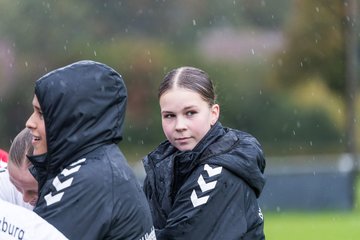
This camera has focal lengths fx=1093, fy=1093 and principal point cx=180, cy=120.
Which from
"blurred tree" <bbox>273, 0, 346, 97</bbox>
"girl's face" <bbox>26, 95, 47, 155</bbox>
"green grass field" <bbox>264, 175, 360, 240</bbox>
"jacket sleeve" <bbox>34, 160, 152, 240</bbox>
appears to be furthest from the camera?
"blurred tree" <bbox>273, 0, 346, 97</bbox>

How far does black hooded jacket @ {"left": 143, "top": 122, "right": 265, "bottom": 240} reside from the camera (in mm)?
5160

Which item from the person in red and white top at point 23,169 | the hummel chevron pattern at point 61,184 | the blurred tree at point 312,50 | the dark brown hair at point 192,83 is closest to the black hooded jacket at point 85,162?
the hummel chevron pattern at point 61,184

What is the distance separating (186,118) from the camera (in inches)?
212

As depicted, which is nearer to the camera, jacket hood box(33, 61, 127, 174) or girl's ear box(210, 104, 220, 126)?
jacket hood box(33, 61, 127, 174)

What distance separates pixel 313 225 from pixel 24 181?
15643 millimetres

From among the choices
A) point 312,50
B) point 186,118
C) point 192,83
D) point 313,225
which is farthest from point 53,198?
point 312,50

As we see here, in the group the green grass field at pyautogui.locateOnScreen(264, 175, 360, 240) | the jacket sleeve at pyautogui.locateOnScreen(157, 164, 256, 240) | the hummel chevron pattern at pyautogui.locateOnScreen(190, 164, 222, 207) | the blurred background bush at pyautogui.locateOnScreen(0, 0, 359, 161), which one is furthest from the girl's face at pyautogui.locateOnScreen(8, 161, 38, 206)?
the blurred background bush at pyautogui.locateOnScreen(0, 0, 359, 161)

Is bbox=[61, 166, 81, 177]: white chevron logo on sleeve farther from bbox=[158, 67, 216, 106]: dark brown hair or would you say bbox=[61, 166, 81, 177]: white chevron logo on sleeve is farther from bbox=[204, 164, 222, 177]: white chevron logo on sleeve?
bbox=[158, 67, 216, 106]: dark brown hair

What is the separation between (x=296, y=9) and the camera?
4275 cm

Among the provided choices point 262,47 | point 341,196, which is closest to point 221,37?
point 262,47

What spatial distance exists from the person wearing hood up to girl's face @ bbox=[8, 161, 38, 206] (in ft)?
1.86

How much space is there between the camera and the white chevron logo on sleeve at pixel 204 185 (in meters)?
5.18

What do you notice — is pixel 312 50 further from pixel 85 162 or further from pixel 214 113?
pixel 85 162

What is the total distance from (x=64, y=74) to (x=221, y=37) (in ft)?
141
